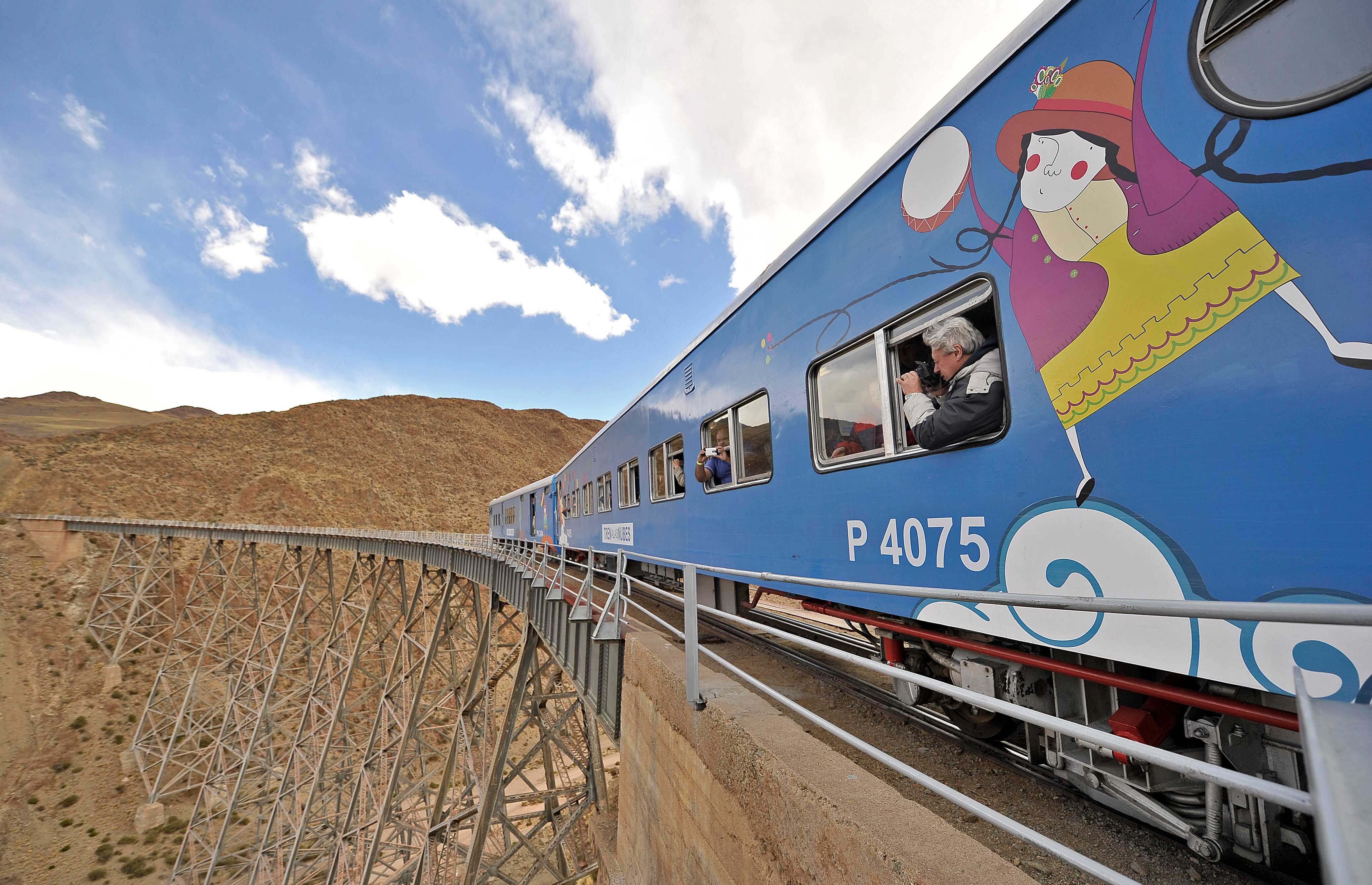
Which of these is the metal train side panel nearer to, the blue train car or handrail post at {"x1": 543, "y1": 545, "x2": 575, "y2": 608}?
handrail post at {"x1": 543, "y1": 545, "x2": 575, "y2": 608}

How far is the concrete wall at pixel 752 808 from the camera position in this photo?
1.66 m

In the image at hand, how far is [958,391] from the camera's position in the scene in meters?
2.63

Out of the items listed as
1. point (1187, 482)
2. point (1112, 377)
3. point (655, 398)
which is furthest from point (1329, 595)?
point (655, 398)

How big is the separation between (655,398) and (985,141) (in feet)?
16.8

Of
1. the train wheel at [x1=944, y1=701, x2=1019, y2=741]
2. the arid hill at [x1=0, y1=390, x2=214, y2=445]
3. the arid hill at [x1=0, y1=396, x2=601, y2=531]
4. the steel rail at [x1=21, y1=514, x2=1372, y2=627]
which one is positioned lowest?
the train wheel at [x1=944, y1=701, x2=1019, y2=741]

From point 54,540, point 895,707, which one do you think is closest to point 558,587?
point 895,707

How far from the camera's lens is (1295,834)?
5.88 ft

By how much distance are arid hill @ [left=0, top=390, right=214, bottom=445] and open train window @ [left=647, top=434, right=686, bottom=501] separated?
1930 inches

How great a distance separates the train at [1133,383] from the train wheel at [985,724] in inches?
0.9

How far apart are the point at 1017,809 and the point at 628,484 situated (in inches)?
255

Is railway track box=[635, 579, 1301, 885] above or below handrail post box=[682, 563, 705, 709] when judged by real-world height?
below

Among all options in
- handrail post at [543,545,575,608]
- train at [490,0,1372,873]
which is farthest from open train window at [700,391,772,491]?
handrail post at [543,545,575,608]

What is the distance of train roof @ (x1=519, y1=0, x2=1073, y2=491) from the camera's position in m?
2.24

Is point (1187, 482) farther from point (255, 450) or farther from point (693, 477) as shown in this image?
point (255, 450)
